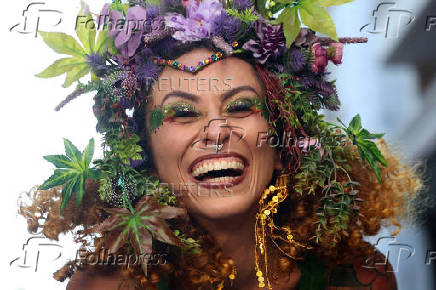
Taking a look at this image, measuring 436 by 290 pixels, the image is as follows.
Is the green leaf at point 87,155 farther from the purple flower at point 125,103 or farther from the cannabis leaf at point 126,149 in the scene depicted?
the purple flower at point 125,103

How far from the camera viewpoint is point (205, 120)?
1610mm

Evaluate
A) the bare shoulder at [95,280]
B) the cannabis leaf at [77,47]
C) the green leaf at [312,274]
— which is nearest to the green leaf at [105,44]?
the cannabis leaf at [77,47]

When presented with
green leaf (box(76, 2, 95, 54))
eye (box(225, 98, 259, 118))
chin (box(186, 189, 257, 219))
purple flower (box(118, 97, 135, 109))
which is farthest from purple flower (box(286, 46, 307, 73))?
green leaf (box(76, 2, 95, 54))

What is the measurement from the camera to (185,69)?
1.62 m

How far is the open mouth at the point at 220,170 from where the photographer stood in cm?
160

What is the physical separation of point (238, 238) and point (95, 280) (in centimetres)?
63

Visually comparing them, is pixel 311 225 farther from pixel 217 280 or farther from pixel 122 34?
pixel 122 34

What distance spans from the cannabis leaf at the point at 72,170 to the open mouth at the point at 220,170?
1.30 feet

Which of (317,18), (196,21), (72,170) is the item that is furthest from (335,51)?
(72,170)

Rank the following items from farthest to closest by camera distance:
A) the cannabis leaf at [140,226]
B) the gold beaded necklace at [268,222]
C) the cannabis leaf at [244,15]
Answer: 1. the gold beaded necklace at [268,222]
2. the cannabis leaf at [244,15]
3. the cannabis leaf at [140,226]

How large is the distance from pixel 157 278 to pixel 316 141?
0.83m

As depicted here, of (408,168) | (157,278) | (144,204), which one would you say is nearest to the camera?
(144,204)

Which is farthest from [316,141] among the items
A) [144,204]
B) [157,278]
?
[157,278]

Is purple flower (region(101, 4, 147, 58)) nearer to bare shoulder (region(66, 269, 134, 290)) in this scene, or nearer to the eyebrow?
the eyebrow
